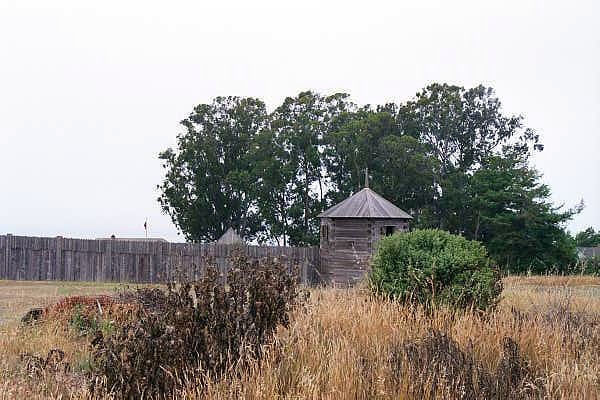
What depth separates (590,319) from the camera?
7.32 meters

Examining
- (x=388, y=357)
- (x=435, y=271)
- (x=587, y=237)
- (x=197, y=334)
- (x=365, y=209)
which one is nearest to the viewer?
(x=388, y=357)

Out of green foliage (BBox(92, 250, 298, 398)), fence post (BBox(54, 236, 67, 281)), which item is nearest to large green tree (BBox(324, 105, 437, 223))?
fence post (BBox(54, 236, 67, 281))

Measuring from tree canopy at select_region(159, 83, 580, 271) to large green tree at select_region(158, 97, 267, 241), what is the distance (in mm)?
61

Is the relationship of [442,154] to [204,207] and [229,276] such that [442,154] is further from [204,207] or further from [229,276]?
[229,276]

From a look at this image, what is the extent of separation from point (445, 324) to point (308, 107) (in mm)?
30885

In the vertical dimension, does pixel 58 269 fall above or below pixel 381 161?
below

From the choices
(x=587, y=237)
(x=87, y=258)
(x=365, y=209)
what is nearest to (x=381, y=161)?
(x=365, y=209)

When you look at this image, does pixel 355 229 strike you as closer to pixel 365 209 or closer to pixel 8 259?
pixel 365 209

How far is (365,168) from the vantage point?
34156 millimetres

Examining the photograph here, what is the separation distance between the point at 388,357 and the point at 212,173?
109ft

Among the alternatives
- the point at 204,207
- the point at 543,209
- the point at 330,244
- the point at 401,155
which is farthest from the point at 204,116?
the point at 543,209

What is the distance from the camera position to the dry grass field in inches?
157

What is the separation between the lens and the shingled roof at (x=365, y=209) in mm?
22578

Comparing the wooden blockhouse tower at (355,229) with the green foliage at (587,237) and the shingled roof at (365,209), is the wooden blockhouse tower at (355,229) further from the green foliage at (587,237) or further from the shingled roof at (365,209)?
the green foliage at (587,237)
